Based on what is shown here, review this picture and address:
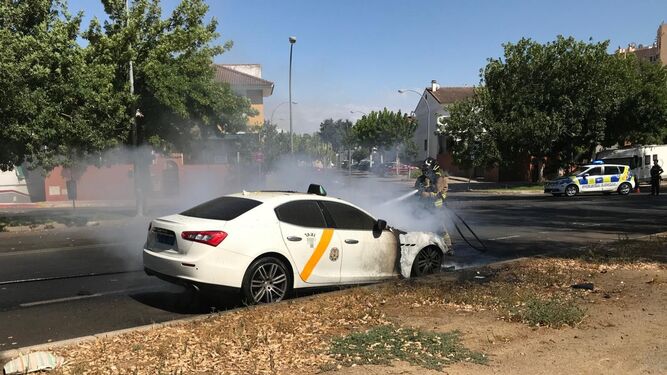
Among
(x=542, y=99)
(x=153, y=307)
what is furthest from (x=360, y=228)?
(x=542, y=99)

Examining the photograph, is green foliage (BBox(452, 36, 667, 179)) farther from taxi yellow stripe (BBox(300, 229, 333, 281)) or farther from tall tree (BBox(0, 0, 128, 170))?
taxi yellow stripe (BBox(300, 229, 333, 281))

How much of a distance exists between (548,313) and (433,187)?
512 centimetres

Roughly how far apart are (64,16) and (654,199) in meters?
22.7

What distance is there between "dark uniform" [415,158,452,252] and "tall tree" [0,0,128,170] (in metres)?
9.46

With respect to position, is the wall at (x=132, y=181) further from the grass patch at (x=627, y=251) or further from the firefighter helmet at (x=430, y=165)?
the grass patch at (x=627, y=251)

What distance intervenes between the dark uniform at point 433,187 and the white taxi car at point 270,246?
119 inches

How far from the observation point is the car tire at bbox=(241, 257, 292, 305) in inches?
223

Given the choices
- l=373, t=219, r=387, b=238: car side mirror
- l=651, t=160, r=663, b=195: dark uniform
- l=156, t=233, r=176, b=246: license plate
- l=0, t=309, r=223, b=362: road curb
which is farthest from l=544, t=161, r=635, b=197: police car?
l=0, t=309, r=223, b=362: road curb

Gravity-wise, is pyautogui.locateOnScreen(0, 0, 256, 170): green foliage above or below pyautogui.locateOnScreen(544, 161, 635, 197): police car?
above

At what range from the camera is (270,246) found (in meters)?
5.79

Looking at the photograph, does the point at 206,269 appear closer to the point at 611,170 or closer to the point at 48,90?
the point at 48,90

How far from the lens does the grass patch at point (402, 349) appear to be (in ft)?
12.8

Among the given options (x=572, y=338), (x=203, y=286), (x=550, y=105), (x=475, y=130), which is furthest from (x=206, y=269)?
(x=550, y=105)

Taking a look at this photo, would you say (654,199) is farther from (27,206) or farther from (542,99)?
(27,206)
